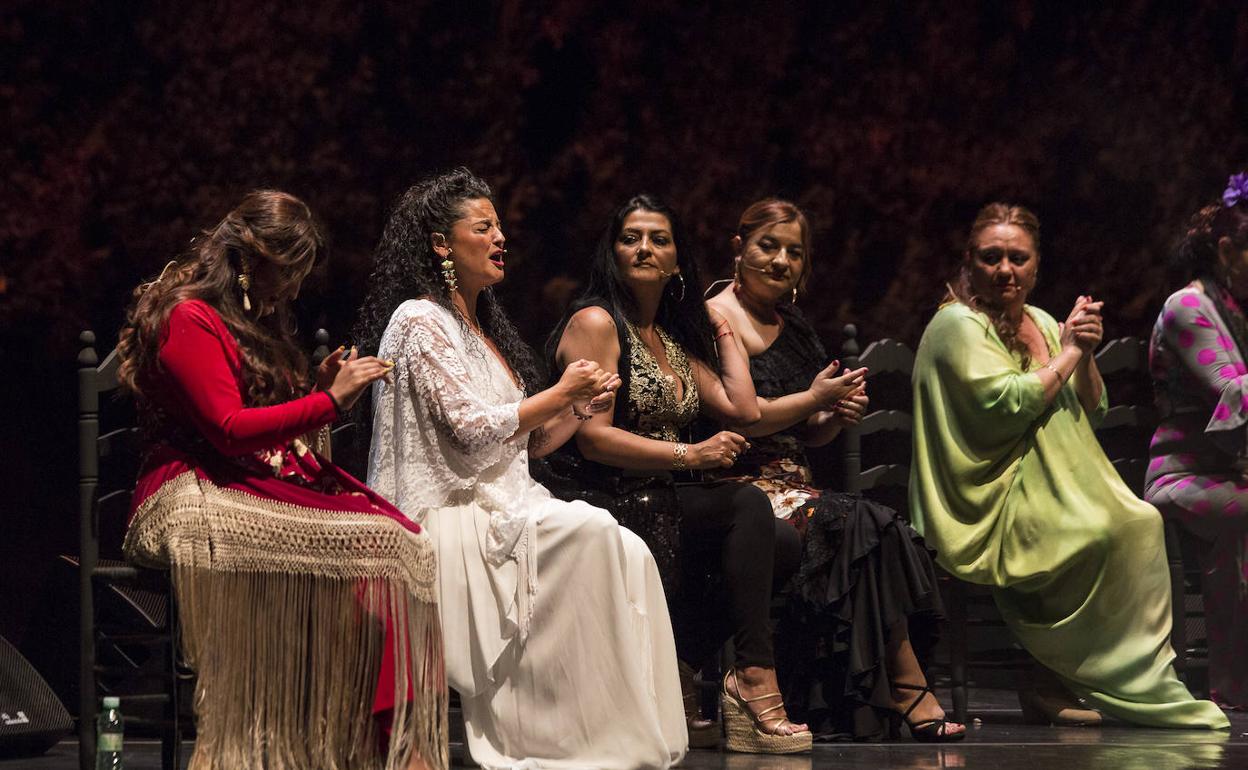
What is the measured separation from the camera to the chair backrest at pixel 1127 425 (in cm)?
461

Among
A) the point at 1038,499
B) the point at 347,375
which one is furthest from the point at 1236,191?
the point at 347,375

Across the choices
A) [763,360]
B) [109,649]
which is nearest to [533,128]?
[763,360]

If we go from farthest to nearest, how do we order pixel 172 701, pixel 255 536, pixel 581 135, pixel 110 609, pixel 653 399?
pixel 581 135, pixel 653 399, pixel 110 609, pixel 172 701, pixel 255 536

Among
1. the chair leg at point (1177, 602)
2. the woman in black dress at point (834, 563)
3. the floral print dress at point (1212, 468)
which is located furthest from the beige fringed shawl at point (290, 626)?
the floral print dress at point (1212, 468)

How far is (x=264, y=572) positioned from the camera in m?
2.88

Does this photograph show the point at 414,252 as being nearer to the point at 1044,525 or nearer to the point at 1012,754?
the point at 1012,754

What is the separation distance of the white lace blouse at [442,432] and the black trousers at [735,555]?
0.47 meters

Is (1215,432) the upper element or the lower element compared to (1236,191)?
lower

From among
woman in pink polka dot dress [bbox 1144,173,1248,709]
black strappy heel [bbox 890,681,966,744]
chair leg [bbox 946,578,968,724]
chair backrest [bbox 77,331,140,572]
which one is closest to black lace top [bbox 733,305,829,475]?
chair leg [bbox 946,578,968,724]

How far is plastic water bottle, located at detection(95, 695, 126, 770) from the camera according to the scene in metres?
3.07

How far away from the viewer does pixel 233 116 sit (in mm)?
4750

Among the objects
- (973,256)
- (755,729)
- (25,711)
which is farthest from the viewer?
A: (973,256)

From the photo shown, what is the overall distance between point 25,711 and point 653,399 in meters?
1.43

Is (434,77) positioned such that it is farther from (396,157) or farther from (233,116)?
(233,116)
